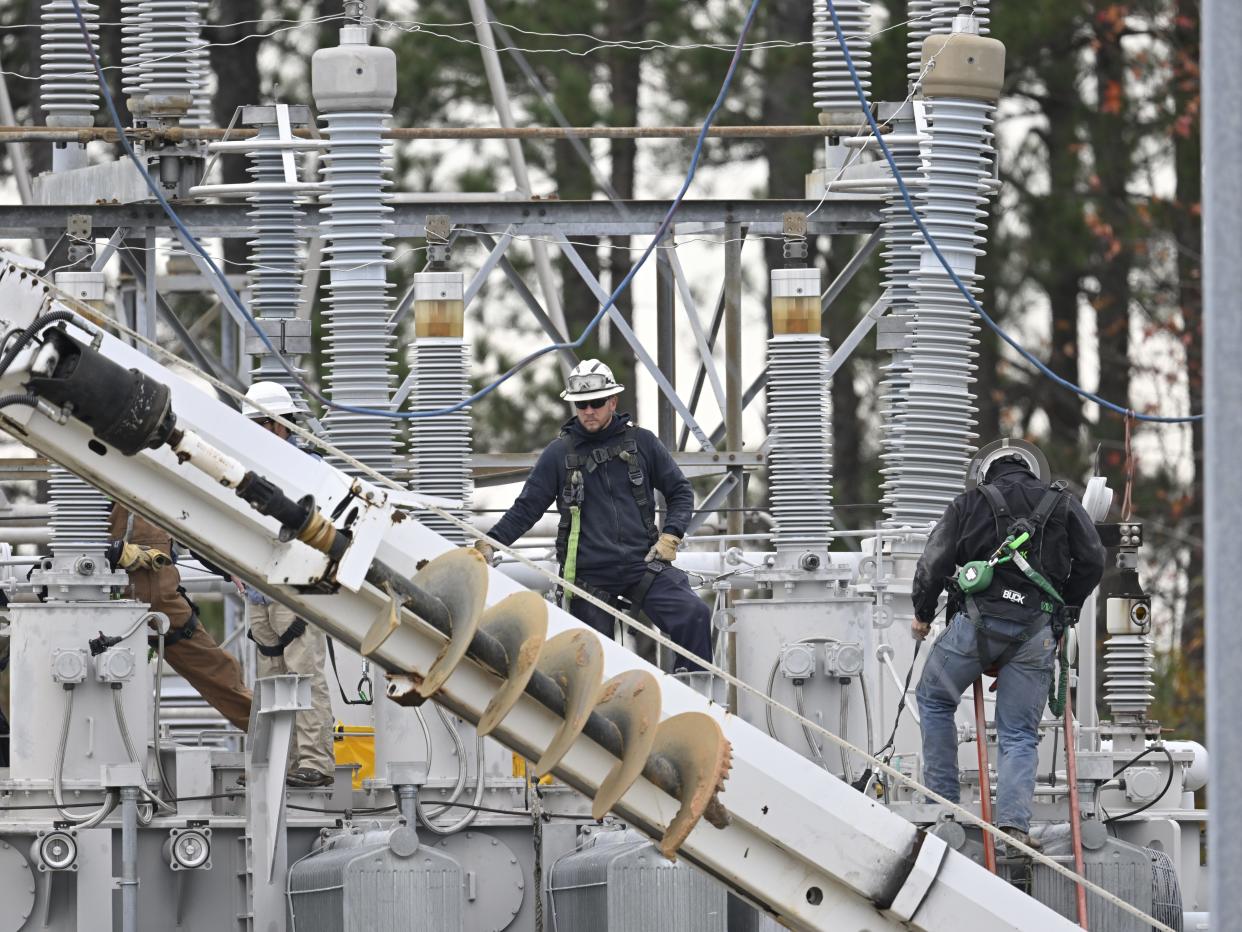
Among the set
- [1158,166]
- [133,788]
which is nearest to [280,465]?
[133,788]

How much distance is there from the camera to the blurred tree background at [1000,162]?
28.5 m

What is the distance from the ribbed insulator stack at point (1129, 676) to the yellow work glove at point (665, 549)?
233 cm

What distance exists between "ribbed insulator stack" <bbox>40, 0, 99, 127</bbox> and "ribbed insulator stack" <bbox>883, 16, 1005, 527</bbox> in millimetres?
5077

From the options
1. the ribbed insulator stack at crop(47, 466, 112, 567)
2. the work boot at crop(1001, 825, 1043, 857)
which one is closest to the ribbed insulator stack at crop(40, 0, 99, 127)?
the ribbed insulator stack at crop(47, 466, 112, 567)

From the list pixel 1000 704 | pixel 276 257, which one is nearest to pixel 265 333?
pixel 276 257

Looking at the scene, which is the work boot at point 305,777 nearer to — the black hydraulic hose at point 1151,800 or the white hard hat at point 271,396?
the white hard hat at point 271,396

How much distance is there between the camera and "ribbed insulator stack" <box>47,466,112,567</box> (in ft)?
41.0

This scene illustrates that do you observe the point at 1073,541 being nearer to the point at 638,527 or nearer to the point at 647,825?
the point at 638,527

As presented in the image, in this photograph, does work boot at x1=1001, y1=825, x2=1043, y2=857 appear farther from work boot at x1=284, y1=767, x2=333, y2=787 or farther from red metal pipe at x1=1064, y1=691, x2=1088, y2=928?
work boot at x1=284, y1=767, x2=333, y2=787

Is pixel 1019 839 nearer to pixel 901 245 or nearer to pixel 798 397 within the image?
pixel 798 397

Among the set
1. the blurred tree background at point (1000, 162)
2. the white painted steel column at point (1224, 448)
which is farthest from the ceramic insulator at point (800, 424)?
the blurred tree background at point (1000, 162)

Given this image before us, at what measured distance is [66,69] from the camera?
1567 centimetres

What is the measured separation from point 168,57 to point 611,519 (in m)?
4.12

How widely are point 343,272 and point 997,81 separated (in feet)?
11.2
